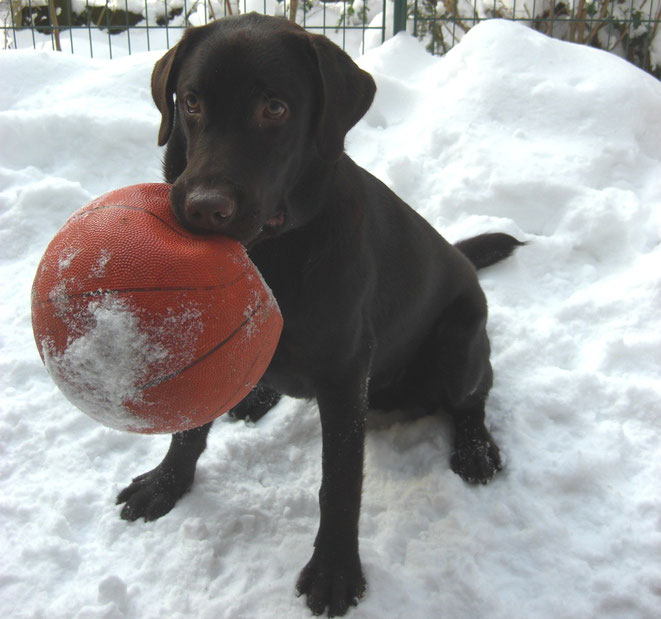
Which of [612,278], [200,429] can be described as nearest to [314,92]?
[200,429]

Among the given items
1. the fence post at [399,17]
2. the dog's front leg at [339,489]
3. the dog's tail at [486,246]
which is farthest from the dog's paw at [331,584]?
the fence post at [399,17]

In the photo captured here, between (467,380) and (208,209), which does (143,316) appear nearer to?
(208,209)

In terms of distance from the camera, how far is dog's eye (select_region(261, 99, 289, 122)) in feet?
6.10

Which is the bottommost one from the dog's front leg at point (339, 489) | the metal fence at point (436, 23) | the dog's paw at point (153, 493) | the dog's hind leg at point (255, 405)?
the dog's hind leg at point (255, 405)

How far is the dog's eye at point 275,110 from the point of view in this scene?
186cm

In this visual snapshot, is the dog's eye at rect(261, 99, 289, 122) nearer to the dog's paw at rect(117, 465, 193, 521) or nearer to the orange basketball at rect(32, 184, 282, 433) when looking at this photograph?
the orange basketball at rect(32, 184, 282, 433)

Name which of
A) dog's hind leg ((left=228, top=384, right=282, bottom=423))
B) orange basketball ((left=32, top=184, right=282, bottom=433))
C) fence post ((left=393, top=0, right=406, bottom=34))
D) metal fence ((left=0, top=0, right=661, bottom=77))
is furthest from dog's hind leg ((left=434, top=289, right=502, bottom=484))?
metal fence ((left=0, top=0, right=661, bottom=77))

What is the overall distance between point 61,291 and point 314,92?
0.98m

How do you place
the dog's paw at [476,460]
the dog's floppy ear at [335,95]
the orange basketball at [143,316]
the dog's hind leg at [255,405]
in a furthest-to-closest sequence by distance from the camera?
the dog's hind leg at [255,405], the dog's paw at [476,460], the dog's floppy ear at [335,95], the orange basketball at [143,316]

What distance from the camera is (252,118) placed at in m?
1.84

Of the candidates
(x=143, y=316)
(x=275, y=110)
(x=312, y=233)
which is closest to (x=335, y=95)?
(x=275, y=110)

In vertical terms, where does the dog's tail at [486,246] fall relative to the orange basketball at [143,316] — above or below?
below

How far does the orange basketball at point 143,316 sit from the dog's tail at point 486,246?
7.09ft

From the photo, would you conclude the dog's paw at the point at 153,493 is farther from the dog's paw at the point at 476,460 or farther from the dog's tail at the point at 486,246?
the dog's tail at the point at 486,246
